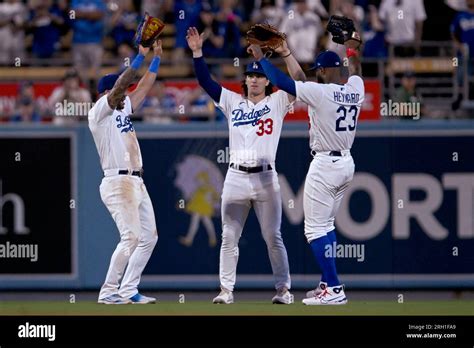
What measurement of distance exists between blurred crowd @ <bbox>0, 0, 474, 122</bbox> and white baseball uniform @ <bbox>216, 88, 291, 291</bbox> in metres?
5.09

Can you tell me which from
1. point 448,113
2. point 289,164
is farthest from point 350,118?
point 448,113

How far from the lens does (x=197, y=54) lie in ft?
39.6

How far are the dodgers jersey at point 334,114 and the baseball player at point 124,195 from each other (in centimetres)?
165

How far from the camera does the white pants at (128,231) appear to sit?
12.4 metres

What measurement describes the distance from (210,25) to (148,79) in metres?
5.23

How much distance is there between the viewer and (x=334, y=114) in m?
12.0

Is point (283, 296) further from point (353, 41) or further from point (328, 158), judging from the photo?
point (353, 41)

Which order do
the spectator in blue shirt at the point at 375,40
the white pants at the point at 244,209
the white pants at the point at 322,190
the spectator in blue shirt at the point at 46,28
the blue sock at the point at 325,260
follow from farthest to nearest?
the spectator in blue shirt at the point at 46,28 → the spectator in blue shirt at the point at 375,40 → the white pants at the point at 244,209 → the white pants at the point at 322,190 → the blue sock at the point at 325,260

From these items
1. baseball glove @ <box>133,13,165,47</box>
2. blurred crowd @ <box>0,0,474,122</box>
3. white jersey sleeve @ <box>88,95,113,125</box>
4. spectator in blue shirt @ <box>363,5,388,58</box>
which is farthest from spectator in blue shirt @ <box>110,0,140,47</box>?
baseball glove @ <box>133,13,165,47</box>

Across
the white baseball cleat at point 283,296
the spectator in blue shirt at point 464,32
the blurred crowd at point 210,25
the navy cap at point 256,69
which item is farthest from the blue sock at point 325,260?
the spectator in blue shirt at point 464,32

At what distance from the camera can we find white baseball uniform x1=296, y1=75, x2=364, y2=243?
12008 mm

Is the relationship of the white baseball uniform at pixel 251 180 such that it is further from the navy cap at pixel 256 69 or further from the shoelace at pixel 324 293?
the shoelace at pixel 324 293

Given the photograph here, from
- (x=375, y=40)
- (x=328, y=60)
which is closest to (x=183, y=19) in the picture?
(x=375, y=40)

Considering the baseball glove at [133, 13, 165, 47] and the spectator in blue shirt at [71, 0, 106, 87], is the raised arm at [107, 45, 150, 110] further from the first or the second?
the spectator in blue shirt at [71, 0, 106, 87]
